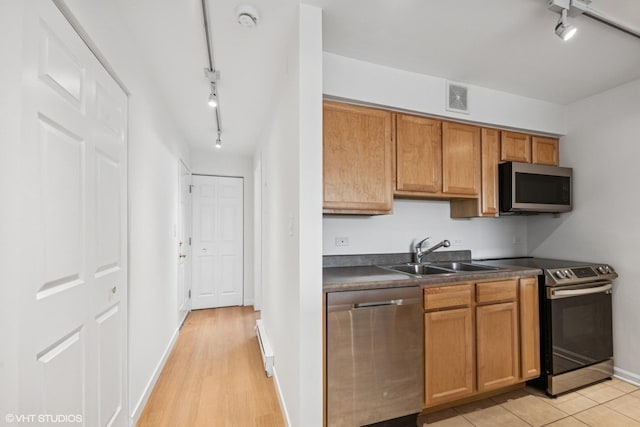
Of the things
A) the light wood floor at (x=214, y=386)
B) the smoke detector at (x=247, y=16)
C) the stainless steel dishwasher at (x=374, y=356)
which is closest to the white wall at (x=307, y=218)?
the stainless steel dishwasher at (x=374, y=356)

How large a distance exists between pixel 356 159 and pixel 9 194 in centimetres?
174

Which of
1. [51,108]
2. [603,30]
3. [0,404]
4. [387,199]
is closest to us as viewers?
[0,404]

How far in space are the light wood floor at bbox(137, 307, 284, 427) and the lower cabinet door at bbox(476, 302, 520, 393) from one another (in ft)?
5.03

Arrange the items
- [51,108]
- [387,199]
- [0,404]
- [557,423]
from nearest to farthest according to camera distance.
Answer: [0,404] < [51,108] < [557,423] < [387,199]

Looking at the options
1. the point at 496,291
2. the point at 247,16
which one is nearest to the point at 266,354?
the point at 496,291

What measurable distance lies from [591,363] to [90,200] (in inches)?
151

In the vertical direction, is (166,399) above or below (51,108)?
below

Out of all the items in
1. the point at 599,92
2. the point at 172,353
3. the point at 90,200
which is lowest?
the point at 172,353

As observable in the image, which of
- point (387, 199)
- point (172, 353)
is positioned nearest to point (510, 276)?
point (387, 199)

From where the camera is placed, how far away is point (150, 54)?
6.61ft

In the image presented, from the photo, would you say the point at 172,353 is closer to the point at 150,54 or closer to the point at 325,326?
the point at 325,326

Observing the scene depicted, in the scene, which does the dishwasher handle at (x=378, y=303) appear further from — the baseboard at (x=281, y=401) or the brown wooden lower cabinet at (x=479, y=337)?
the baseboard at (x=281, y=401)

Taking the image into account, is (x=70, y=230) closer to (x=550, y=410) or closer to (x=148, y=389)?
(x=148, y=389)

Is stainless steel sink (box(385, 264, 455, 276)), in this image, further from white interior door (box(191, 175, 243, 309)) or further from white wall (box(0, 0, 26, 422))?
white interior door (box(191, 175, 243, 309))
